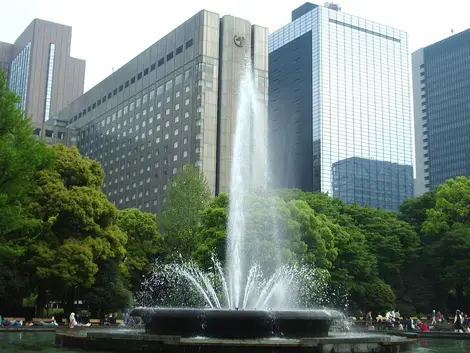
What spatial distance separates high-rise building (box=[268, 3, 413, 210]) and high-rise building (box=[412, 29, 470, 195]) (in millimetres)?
5089

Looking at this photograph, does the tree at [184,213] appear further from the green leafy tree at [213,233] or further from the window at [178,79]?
the window at [178,79]

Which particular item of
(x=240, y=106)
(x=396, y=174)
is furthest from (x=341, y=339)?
(x=396, y=174)

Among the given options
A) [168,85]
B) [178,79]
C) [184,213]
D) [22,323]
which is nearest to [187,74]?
[178,79]

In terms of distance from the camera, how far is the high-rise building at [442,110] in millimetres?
134875

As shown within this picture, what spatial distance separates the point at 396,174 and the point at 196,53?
257 feet

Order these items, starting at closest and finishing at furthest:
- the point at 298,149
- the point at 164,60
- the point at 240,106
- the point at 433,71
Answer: the point at 240,106
the point at 164,60
the point at 298,149
the point at 433,71

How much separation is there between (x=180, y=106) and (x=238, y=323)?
60.8 meters

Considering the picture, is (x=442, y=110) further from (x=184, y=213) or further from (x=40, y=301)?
(x=40, y=301)

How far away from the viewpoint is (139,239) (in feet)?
168

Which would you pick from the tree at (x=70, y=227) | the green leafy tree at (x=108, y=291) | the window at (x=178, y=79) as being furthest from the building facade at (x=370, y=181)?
the tree at (x=70, y=227)

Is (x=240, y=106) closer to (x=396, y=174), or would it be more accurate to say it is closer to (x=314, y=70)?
(x=314, y=70)

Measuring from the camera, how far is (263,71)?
75.6 meters

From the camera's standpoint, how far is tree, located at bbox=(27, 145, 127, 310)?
35.2 meters

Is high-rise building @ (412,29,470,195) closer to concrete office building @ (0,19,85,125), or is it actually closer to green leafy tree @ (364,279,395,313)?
concrete office building @ (0,19,85,125)
